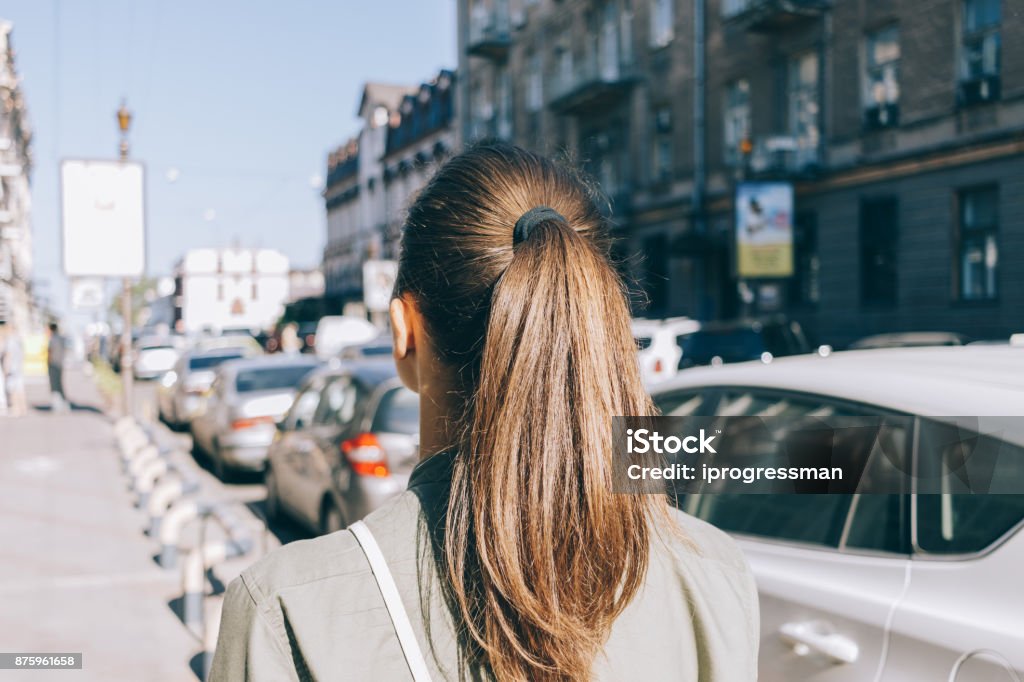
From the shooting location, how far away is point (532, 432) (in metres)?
1.22

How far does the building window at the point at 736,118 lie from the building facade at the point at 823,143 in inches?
2.0

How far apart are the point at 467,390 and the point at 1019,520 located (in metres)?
1.35

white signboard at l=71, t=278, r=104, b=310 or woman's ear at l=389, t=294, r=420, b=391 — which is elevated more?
white signboard at l=71, t=278, r=104, b=310

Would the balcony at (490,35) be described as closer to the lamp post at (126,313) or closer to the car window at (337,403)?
the lamp post at (126,313)

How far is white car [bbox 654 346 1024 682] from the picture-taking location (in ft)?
6.61

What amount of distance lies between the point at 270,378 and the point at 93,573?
604 cm

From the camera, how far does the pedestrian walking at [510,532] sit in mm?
1150

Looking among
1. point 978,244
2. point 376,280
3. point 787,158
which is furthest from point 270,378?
point 376,280

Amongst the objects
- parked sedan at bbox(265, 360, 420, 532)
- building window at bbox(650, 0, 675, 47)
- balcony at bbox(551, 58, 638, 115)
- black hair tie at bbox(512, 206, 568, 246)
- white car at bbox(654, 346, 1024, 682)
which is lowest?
parked sedan at bbox(265, 360, 420, 532)

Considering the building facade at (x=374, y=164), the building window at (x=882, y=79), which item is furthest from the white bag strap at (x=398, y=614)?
the building facade at (x=374, y=164)

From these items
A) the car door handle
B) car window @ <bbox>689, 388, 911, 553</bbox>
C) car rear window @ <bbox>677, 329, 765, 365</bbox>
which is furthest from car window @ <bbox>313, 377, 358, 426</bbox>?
car rear window @ <bbox>677, 329, 765, 365</bbox>

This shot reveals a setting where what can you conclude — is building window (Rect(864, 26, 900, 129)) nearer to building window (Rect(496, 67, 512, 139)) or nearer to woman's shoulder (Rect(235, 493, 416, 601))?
building window (Rect(496, 67, 512, 139))

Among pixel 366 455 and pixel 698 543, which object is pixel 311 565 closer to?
pixel 698 543

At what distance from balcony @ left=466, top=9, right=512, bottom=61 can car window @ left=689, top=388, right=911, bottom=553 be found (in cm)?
3517
